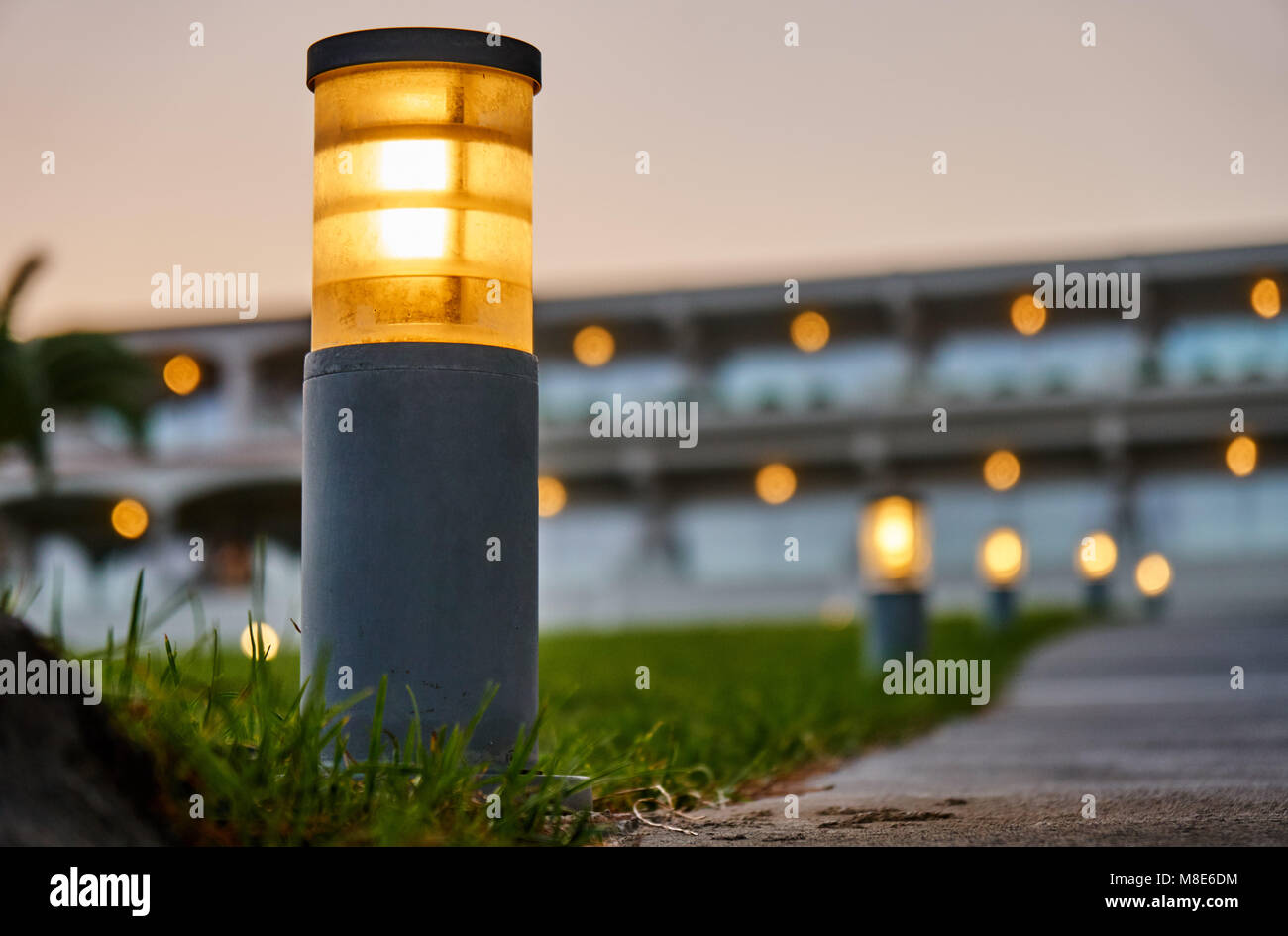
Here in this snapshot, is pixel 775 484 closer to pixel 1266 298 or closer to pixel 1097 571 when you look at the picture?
pixel 1266 298

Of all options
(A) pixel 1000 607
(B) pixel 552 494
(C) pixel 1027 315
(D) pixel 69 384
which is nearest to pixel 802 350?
(C) pixel 1027 315

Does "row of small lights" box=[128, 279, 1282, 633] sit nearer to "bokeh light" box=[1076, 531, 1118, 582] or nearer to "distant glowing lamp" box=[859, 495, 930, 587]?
"bokeh light" box=[1076, 531, 1118, 582]

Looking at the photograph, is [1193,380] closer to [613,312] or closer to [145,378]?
[613,312]

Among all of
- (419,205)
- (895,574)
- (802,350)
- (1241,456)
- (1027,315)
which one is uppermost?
(1027,315)

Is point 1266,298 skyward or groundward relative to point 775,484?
skyward

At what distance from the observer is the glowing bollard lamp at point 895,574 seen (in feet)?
33.8

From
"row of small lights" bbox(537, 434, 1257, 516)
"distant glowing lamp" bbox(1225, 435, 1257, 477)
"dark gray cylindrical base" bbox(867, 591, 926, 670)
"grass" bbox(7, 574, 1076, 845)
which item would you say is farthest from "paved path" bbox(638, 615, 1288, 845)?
"distant glowing lamp" bbox(1225, 435, 1257, 477)

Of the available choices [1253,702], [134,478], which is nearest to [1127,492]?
[134,478]

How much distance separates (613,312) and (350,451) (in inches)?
1601

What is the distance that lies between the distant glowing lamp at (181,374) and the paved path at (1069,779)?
4079cm

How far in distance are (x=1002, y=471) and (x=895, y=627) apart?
107 ft

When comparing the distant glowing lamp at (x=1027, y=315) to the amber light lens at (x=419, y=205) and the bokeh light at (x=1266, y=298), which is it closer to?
the bokeh light at (x=1266, y=298)

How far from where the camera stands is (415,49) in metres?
3.42

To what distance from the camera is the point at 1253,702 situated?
8.37m
